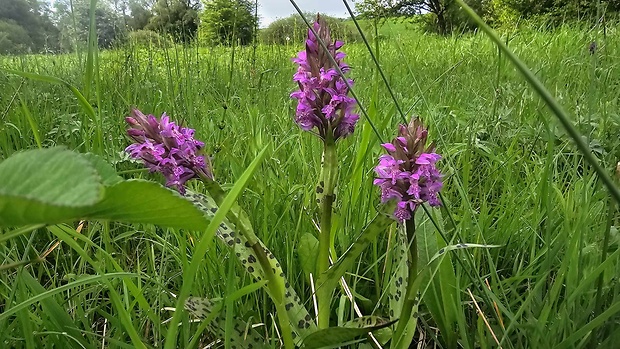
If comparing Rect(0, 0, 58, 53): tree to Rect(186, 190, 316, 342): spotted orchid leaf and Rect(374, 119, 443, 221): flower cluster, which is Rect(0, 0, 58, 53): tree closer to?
Rect(186, 190, 316, 342): spotted orchid leaf

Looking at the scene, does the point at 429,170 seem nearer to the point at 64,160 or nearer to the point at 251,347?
the point at 251,347

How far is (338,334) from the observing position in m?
0.64

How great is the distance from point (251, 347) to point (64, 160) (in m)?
0.55

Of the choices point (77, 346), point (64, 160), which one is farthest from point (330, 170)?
point (64, 160)

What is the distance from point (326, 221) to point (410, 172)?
6.6 inches

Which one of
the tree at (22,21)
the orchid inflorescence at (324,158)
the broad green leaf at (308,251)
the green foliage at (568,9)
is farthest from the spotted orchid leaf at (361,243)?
the tree at (22,21)

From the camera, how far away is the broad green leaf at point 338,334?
0.63 meters

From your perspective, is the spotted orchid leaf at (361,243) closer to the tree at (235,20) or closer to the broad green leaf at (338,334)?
the broad green leaf at (338,334)

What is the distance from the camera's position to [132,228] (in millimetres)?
1152

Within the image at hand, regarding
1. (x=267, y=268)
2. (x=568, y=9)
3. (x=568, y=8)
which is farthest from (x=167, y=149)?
(x=568, y=8)

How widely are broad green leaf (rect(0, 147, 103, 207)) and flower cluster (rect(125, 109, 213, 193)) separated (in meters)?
0.44

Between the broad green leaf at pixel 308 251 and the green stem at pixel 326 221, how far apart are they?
8 centimetres

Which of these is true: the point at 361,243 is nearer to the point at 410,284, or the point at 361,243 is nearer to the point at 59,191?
the point at 410,284

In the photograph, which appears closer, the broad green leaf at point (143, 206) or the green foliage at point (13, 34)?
the broad green leaf at point (143, 206)
